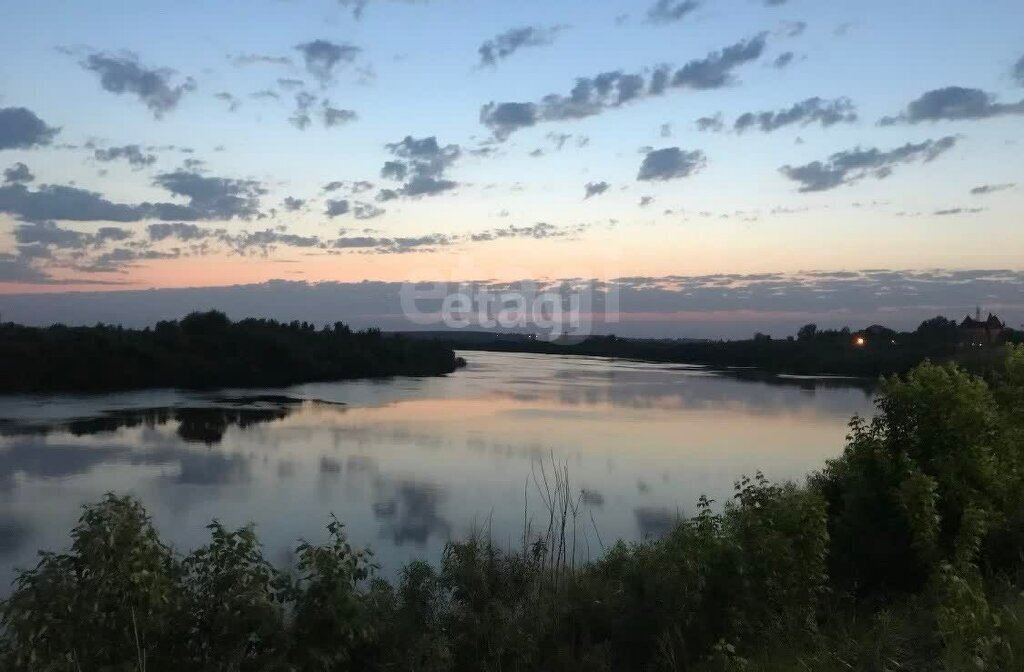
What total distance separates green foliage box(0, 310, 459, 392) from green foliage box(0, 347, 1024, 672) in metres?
28.4

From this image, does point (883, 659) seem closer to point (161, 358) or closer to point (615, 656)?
point (615, 656)

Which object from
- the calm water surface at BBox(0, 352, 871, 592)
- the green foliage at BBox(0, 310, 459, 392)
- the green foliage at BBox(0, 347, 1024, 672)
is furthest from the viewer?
the green foliage at BBox(0, 310, 459, 392)

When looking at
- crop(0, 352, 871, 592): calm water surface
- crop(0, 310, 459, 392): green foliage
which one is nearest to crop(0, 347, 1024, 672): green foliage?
crop(0, 352, 871, 592): calm water surface

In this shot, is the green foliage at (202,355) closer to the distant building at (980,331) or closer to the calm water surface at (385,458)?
the calm water surface at (385,458)

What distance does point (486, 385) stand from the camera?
3700 cm

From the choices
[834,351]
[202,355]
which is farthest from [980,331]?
[202,355]

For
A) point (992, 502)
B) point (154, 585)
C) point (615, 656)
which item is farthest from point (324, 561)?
point (992, 502)

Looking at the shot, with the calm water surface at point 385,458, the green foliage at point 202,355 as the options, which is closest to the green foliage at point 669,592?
the calm water surface at point 385,458

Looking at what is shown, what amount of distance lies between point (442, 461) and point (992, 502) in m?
10.7

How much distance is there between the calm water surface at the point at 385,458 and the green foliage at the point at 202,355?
3263 mm

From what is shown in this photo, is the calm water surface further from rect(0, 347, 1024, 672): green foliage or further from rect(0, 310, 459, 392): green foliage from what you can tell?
rect(0, 310, 459, 392): green foliage

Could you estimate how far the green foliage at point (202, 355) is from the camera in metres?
30.5

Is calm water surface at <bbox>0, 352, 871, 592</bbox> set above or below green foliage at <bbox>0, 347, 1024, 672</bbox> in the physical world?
below

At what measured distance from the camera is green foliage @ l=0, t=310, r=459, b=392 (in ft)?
99.9
